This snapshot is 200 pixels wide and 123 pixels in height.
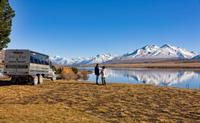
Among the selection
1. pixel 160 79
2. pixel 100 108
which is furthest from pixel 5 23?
pixel 160 79

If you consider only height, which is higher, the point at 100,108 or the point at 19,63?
the point at 19,63

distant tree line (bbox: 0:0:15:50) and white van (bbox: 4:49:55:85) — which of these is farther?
distant tree line (bbox: 0:0:15:50)

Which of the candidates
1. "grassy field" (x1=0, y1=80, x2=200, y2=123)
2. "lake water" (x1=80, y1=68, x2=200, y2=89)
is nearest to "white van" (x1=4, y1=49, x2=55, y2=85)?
"grassy field" (x1=0, y1=80, x2=200, y2=123)

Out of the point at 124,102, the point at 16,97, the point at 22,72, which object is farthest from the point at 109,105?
the point at 22,72

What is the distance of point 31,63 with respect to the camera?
3888 cm

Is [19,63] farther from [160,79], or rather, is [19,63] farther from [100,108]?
[160,79]

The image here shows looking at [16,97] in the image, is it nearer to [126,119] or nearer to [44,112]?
[44,112]

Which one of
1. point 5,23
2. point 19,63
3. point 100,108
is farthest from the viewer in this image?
point 5,23

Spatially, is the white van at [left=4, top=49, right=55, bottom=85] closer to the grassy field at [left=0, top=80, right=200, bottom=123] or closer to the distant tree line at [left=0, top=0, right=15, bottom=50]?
the grassy field at [left=0, top=80, right=200, bottom=123]

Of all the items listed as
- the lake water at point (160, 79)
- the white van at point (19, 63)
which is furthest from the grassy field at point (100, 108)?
the lake water at point (160, 79)

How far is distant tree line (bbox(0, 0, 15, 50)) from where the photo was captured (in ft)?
160

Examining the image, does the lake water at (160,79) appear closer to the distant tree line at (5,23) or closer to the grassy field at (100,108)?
the distant tree line at (5,23)

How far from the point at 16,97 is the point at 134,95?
9596 millimetres

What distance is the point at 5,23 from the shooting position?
162 feet
